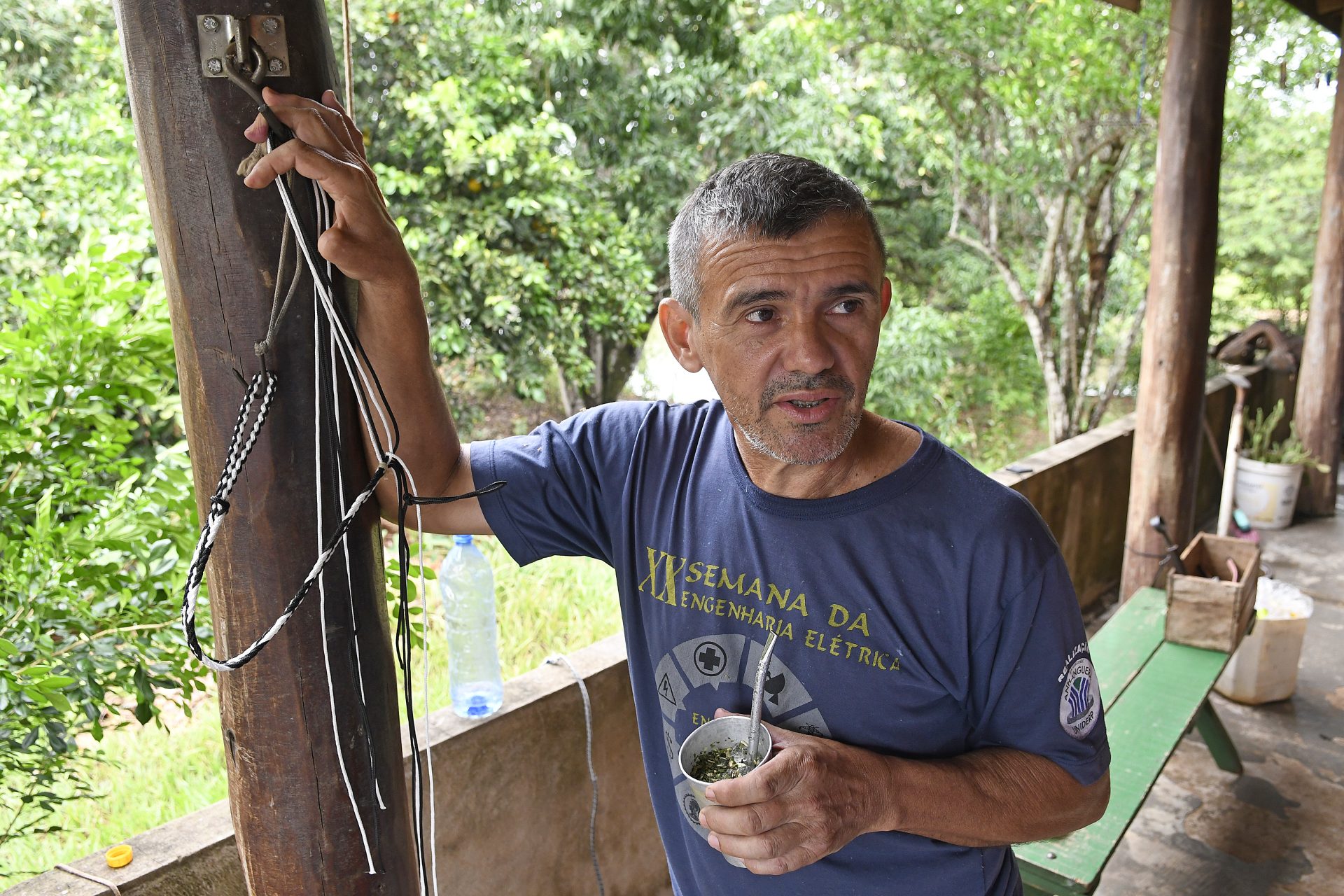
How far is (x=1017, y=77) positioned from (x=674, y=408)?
5862mm

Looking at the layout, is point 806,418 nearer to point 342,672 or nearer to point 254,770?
point 342,672

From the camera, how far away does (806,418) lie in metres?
1.50

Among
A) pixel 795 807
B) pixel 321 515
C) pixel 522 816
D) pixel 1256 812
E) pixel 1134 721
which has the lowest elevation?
pixel 1256 812

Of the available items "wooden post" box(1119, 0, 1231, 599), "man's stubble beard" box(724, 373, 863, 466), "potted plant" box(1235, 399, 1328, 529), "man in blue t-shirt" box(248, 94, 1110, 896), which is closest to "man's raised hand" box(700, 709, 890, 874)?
"man in blue t-shirt" box(248, 94, 1110, 896)

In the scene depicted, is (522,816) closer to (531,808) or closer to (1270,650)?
(531,808)

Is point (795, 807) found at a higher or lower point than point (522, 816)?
higher

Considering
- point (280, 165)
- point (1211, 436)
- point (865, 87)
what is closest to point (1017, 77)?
point (865, 87)

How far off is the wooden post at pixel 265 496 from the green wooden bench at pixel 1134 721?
1.44 metres

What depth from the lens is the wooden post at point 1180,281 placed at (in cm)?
461

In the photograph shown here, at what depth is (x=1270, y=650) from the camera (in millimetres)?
4555

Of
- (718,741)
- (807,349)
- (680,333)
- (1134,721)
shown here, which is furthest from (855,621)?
(1134,721)

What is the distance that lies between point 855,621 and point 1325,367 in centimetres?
792

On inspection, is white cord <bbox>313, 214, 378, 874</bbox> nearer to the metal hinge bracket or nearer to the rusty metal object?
the metal hinge bracket

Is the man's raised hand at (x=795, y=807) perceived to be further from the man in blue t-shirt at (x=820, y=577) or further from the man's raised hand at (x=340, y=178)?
the man's raised hand at (x=340, y=178)
